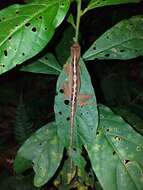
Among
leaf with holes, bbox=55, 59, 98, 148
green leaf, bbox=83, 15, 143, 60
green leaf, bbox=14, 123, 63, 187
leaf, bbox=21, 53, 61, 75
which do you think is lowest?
green leaf, bbox=14, 123, 63, 187

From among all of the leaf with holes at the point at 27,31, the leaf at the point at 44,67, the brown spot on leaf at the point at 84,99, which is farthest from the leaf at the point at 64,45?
the leaf with holes at the point at 27,31

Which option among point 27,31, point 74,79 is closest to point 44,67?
point 74,79

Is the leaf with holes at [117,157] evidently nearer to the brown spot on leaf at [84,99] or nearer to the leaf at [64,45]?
the brown spot on leaf at [84,99]

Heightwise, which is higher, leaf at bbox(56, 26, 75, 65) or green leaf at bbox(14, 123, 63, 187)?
leaf at bbox(56, 26, 75, 65)

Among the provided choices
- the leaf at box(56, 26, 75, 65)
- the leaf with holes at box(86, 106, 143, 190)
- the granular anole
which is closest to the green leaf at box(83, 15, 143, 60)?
the granular anole

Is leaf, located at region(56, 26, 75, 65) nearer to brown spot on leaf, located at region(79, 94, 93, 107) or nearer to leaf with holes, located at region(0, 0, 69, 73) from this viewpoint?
brown spot on leaf, located at region(79, 94, 93, 107)

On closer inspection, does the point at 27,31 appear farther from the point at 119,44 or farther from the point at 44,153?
the point at 44,153

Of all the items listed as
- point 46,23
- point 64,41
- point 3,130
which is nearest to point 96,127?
point 46,23
